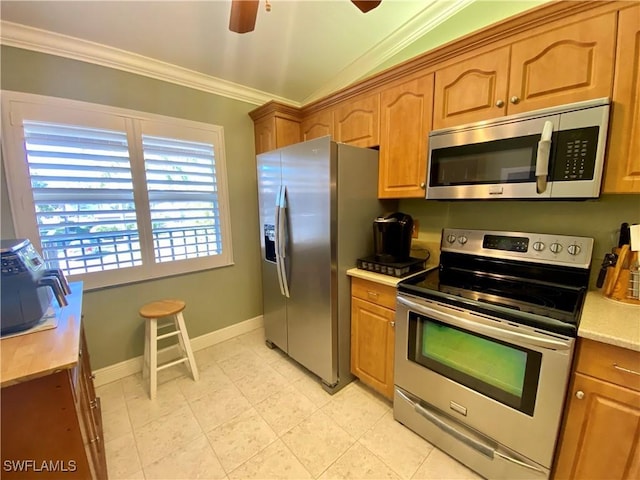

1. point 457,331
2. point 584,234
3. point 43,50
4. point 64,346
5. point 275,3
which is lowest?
point 457,331

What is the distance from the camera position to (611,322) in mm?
1042

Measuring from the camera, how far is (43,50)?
1673 millimetres

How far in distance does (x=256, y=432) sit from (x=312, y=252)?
1.17 metres

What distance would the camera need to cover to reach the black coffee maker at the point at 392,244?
180 centimetres

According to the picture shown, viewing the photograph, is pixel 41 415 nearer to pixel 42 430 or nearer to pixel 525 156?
pixel 42 430

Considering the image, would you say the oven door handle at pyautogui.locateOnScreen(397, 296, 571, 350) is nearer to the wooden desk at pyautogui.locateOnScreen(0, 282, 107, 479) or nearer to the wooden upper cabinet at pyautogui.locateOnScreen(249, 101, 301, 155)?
the wooden desk at pyautogui.locateOnScreen(0, 282, 107, 479)

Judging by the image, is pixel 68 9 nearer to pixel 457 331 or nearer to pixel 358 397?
pixel 457 331

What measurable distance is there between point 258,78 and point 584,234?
264cm

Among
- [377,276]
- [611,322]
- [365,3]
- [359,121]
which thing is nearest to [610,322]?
[611,322]

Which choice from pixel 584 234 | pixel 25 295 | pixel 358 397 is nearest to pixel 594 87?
pixel 584 234

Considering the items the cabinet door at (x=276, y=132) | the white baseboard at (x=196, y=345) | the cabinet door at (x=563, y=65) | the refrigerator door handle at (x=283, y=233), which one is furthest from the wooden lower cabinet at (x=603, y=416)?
the white baseboard at (x=196, y=345)

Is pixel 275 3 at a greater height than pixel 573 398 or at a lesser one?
greater

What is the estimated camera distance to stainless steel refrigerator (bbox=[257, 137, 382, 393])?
175 cm

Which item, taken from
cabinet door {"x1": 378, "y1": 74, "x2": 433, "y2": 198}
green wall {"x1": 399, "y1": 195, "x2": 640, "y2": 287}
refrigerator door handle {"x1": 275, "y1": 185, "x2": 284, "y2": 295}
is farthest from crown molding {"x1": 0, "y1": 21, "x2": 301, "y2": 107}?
green wall {"x1": 399, "y1": 195, "x2": 640, "y2": 287}
